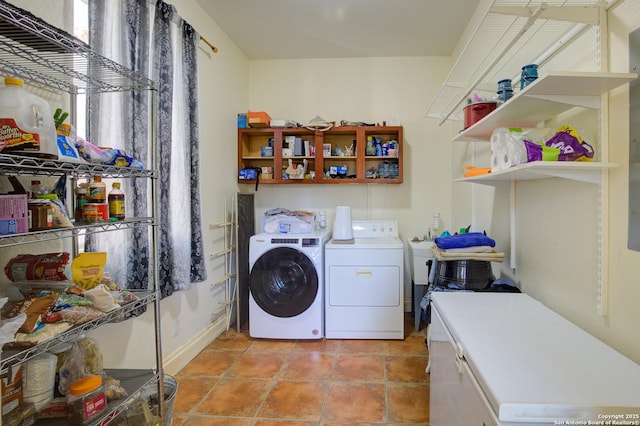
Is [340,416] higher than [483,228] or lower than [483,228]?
lower

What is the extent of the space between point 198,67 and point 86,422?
90.7 inches

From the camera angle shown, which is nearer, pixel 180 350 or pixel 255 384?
pixel 255 384

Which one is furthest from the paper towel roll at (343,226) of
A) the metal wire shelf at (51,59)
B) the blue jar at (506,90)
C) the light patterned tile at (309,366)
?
the metal wire shelf at (51,59)

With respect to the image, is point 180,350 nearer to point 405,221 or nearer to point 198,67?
point 198,67

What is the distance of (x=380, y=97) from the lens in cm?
340

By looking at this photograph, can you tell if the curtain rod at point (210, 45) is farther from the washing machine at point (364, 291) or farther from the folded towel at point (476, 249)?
the folded towel at point (476, 249)

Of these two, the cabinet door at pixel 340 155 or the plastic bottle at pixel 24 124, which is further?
the cabinet door at pixel 340 155

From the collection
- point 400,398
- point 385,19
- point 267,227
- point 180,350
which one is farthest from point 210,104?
point 400,398

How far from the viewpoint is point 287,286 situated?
278cm

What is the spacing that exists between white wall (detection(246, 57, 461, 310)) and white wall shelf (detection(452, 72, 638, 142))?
1.83 metres

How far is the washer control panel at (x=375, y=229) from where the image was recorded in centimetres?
332

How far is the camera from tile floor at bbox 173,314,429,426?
1.80 meters

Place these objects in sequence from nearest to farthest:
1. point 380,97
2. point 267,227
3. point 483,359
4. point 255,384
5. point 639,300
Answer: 1. point 483,359
2. point 639,300
3. point 255,384
4. point 267,227
5. point 380,97

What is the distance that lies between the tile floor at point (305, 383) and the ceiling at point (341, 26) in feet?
8.61
